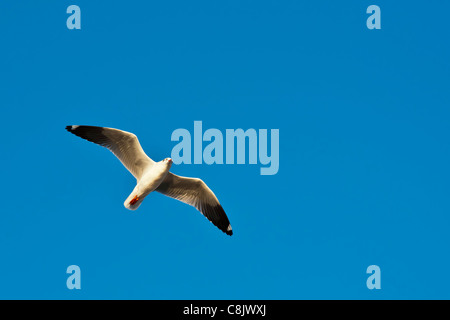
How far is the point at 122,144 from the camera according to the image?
15188mm

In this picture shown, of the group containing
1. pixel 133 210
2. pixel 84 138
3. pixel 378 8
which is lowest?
pixel 133 210

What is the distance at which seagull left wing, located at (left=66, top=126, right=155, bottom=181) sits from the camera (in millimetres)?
15070

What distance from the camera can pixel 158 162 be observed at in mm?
15133

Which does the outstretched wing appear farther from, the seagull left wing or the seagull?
the seagull left wing

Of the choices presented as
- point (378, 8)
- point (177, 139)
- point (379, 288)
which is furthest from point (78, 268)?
point (378, 8)

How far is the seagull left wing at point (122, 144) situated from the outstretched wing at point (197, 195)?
53cm

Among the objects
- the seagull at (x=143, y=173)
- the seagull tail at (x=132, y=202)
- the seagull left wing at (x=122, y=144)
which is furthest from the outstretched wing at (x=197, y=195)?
the seagull tail at (x=132, y=202)

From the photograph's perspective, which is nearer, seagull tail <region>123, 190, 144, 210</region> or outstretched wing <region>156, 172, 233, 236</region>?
seagull tail <region>123, 190, 144, 210</region>

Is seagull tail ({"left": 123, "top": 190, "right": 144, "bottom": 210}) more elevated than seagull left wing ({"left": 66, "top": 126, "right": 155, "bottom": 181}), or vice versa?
seagull left wing ({"left": 66, "top": 126, "right": 155, "bottom": 181})

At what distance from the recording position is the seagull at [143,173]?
592 inches

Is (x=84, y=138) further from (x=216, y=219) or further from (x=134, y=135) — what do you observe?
(x=216, y=219)

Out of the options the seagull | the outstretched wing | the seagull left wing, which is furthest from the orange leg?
the outstretched wing
